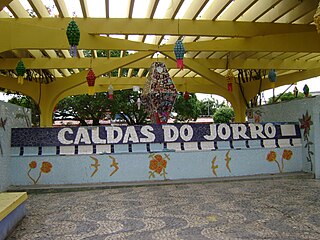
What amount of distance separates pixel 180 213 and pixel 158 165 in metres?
2.30

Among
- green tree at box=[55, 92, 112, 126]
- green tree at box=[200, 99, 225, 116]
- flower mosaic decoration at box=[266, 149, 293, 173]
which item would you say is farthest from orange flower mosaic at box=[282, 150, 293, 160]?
green tree at box=[200, 99, 225, 116]

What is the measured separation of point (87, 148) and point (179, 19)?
11.3 ft

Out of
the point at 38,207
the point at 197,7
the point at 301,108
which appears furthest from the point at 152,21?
the point at 38,207

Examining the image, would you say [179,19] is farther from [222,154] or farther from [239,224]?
[239,224]

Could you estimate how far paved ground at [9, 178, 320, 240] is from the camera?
3.72m

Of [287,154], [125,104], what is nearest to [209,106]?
[125,104]

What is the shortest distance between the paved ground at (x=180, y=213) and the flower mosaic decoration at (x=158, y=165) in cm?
45

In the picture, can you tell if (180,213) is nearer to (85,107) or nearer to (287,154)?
(287,154)

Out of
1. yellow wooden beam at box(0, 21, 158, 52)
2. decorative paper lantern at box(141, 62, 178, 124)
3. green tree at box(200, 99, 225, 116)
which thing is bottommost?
decorative paper lantern at box(141, 62, 178, 124)

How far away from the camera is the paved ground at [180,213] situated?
147 inches

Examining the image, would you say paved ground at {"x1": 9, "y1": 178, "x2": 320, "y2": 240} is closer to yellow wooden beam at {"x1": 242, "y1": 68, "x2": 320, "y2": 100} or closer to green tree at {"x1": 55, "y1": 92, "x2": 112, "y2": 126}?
yellow wooden beam at {"x1": 242, "y1": 68, "x2": 320, "y2": 100}


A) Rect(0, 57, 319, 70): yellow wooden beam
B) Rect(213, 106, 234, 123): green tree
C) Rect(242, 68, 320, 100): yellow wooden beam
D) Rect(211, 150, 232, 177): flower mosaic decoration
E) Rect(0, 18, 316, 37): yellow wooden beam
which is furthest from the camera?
Rect(213, 106, 234, 123): green tree

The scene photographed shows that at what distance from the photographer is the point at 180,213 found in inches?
178

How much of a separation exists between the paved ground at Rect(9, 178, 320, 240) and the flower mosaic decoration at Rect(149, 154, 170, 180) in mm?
454
